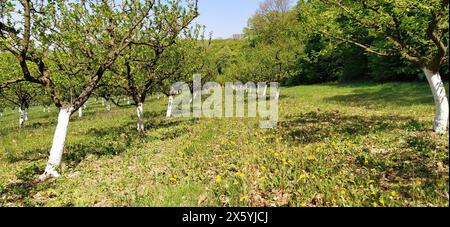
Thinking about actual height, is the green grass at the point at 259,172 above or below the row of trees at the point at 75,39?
below

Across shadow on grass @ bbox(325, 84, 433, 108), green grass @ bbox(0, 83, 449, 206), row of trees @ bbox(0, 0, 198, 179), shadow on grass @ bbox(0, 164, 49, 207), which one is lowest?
shadow on grass @ bbox(0, 164, 49, 207)

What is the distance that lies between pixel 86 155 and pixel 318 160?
10.7 m

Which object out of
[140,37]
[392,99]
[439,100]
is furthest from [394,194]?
[392,99]

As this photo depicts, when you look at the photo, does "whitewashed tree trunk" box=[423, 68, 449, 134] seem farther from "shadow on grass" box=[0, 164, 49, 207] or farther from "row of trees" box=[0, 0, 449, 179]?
"shadow on grass" box=[0, 164, 49, 207]

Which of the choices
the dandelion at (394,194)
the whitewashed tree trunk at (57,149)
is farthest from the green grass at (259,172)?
the whitewashed tree trunk at (57,149)

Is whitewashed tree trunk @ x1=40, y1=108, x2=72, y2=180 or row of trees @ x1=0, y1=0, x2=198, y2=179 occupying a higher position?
row of trees @ x1=0, y1=0, x2=198, y2=179

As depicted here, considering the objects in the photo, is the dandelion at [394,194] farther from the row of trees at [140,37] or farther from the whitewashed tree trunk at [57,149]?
the whitewashed tree trunk at [57,149]

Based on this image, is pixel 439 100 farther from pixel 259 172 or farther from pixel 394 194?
pixel 259 172

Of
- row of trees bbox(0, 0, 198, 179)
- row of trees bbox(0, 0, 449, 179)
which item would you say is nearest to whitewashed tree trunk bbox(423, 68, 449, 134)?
row of trees bbox(0, 0, 449, 179)

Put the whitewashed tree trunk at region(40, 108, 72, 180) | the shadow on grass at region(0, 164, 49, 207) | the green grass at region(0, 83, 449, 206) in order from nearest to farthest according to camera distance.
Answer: the green grass at region(0, 83, 449, 206) → the shadow on grass at region(0, 164, 49, 207) → the whitewashed tree trunk at region(40, 108, 72, 180)

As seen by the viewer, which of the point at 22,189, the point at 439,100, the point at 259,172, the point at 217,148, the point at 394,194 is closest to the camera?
the point at 394,194

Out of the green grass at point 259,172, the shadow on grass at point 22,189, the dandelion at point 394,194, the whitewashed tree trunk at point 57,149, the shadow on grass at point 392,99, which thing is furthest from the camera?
the shadow on grass at point 392,99

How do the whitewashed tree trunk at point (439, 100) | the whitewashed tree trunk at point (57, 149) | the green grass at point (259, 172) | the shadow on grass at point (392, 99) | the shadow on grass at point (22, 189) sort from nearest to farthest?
the green grass at point (259, 172), the shadow on grass at point (22, 189), the whitewashed tree trunk at point (57, 149), the whitewashed tree trunk at point (439, 100), the shadow on grass at point (392, 99)
